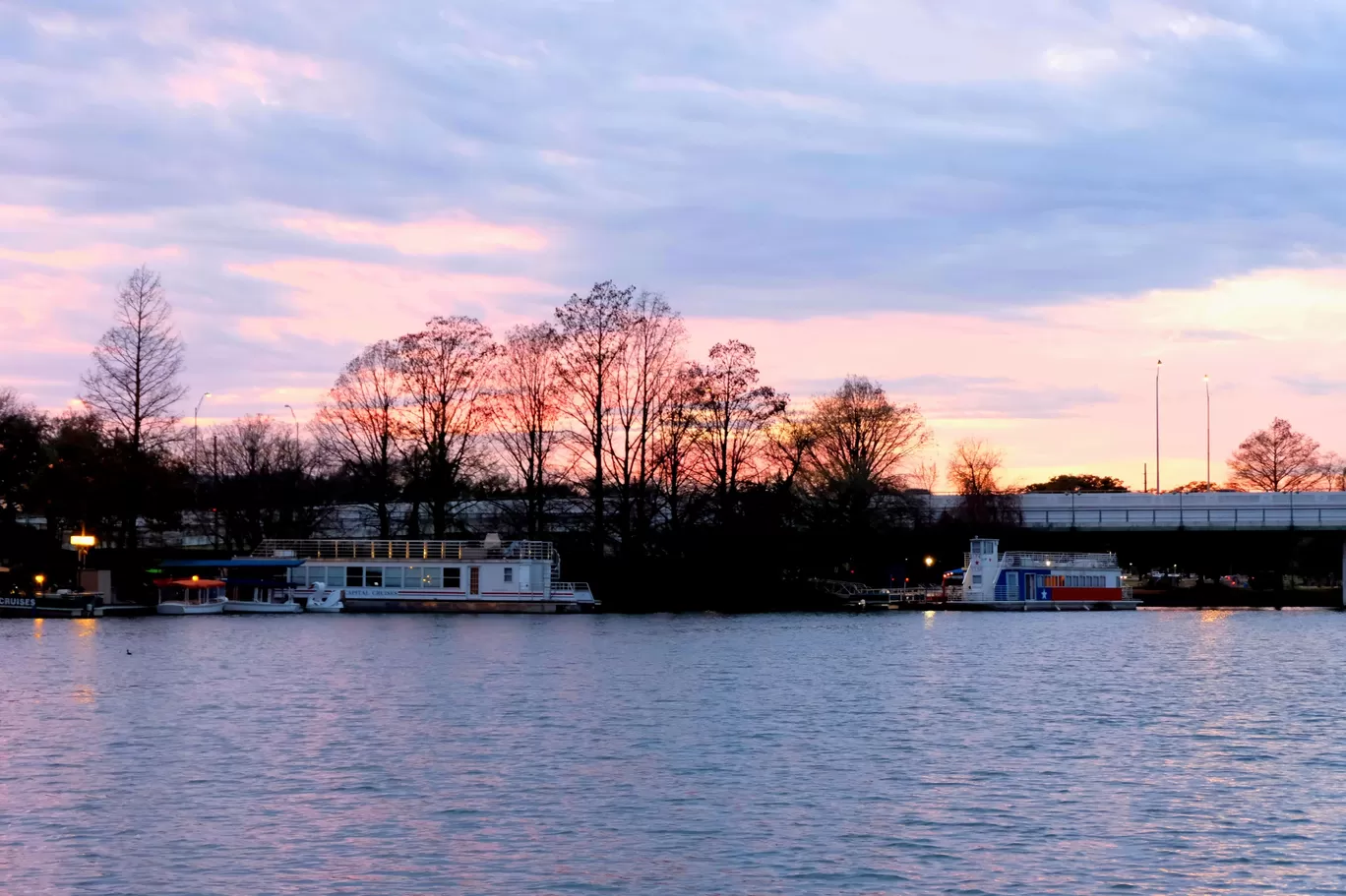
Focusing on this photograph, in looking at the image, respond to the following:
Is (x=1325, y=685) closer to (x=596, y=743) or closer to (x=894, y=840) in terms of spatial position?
(x=596, y=743)


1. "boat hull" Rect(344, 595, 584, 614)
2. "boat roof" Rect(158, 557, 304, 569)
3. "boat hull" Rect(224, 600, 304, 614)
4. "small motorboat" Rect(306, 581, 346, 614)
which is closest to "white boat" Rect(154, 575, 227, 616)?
"boat hull" Rect(224, 600, 304, 614)

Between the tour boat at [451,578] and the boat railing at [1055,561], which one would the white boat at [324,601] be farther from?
the boat railing at [1055,561]

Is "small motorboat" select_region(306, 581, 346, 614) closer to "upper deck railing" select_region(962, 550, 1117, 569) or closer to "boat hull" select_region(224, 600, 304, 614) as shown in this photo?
"boat hull" select_region(224, 600, 304, 614)

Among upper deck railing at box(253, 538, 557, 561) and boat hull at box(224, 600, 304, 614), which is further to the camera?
upper deck railing at box(253, 538, 557, 561)

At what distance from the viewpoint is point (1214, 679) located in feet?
202

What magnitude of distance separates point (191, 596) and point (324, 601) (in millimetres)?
9299

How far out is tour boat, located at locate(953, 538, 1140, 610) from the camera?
425 ft

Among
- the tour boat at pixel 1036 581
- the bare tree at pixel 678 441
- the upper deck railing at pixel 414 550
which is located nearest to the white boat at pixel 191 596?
the upper deck railing at pixel 414 550

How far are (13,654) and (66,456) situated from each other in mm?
41332

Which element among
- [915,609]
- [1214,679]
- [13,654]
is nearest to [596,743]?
[1214,679]

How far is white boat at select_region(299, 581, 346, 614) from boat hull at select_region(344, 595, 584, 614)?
3.60ft

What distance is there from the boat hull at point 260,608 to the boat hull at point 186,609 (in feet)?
6.12

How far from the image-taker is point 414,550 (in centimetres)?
11638

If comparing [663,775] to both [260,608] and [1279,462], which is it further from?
[1279,462]
